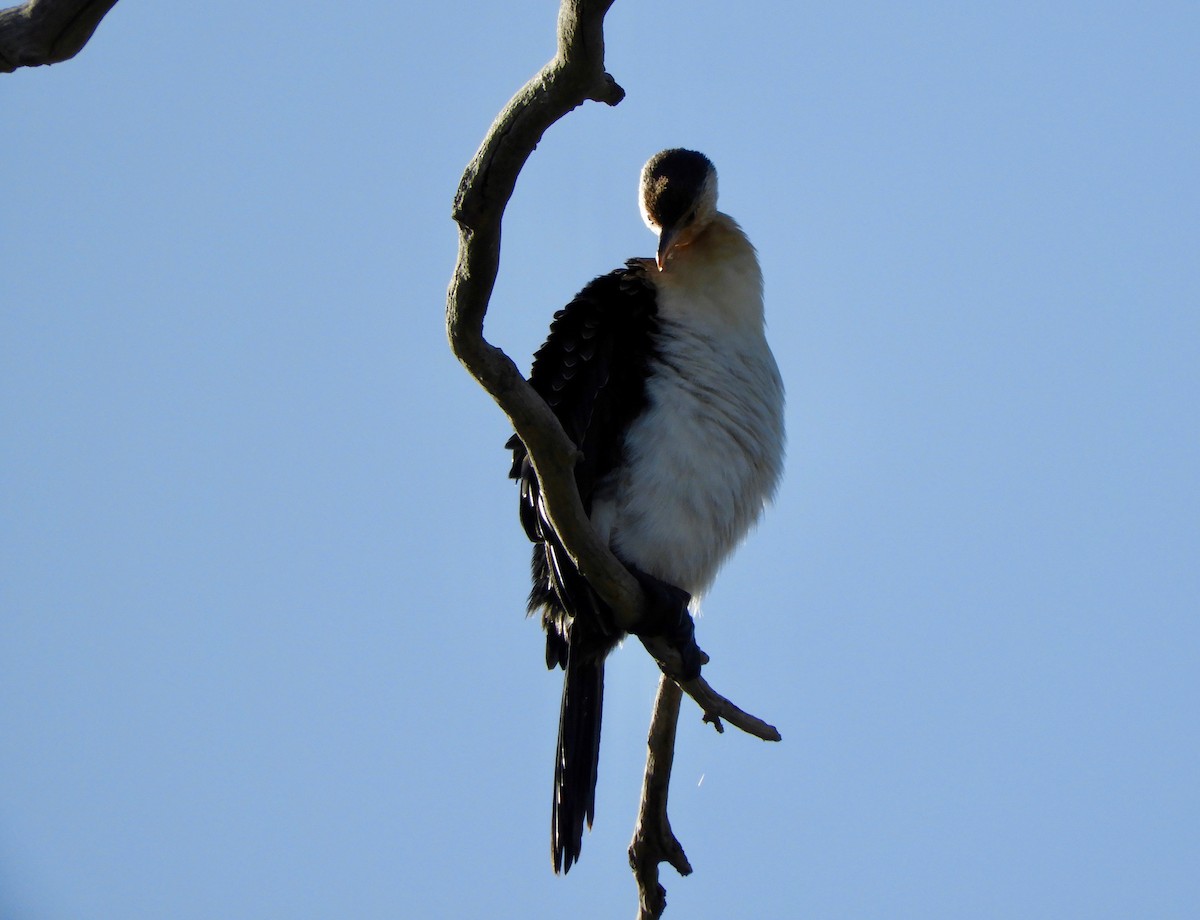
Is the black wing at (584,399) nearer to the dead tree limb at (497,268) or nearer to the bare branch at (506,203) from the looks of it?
the dead tree limb at (497,268)

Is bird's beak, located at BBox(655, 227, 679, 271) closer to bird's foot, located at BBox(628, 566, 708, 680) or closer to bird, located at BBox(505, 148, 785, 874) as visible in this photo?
bird, located at BBox(505, 148, 785, 874)

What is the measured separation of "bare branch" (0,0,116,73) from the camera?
2799 mm

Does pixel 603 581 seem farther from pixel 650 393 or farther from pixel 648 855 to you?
pixel 648 855

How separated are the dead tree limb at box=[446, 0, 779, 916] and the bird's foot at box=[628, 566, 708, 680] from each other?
0.07 m

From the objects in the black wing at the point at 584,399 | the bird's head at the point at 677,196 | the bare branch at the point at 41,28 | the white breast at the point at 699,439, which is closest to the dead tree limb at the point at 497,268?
the black wing at the point at 584,399

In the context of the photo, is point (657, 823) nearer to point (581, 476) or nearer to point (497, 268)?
point (581, 476)

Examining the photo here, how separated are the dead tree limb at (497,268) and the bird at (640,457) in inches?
20.2

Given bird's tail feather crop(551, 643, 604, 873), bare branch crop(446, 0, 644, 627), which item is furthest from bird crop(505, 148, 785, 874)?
bare branch crop(446, 0, 644, 627)

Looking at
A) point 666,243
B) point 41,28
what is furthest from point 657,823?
point 41,28

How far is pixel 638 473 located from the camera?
429 centimetres

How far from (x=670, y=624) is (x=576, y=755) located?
2.15 feet

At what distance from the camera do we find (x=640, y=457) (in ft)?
14.1

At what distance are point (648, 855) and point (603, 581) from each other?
134 centimetres

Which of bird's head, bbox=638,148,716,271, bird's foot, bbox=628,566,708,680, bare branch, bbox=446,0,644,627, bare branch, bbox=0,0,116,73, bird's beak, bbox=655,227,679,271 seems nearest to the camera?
bare branch, bbox=446,0,644,627
